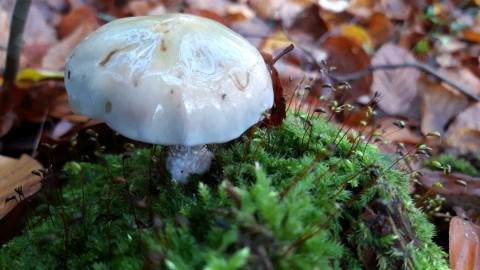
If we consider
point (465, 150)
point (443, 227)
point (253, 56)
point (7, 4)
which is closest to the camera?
point (253, 56)

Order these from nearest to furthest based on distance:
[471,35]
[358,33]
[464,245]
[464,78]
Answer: [464,245], [464,78], [358,33], [471,35]

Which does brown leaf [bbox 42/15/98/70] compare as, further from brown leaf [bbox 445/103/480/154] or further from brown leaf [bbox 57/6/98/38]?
brown leaf [bbox 445/103/480/154]

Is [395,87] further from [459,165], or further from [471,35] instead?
[471,35]

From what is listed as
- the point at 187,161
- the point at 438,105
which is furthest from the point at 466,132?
the point at 187,161

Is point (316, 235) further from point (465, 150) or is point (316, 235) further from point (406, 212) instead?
point (465, 150)

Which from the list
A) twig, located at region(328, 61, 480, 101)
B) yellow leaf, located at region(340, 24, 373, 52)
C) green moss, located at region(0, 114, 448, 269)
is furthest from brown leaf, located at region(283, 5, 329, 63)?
green moss, located at region(0, 114, 448, 269)

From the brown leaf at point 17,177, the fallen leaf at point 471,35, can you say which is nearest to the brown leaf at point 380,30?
the fallen leaf at point 471,35

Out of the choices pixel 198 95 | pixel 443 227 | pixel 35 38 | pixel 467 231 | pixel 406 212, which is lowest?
pixel 35 38

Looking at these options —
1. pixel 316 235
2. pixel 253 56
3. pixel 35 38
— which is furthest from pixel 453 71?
pixel 35 38
